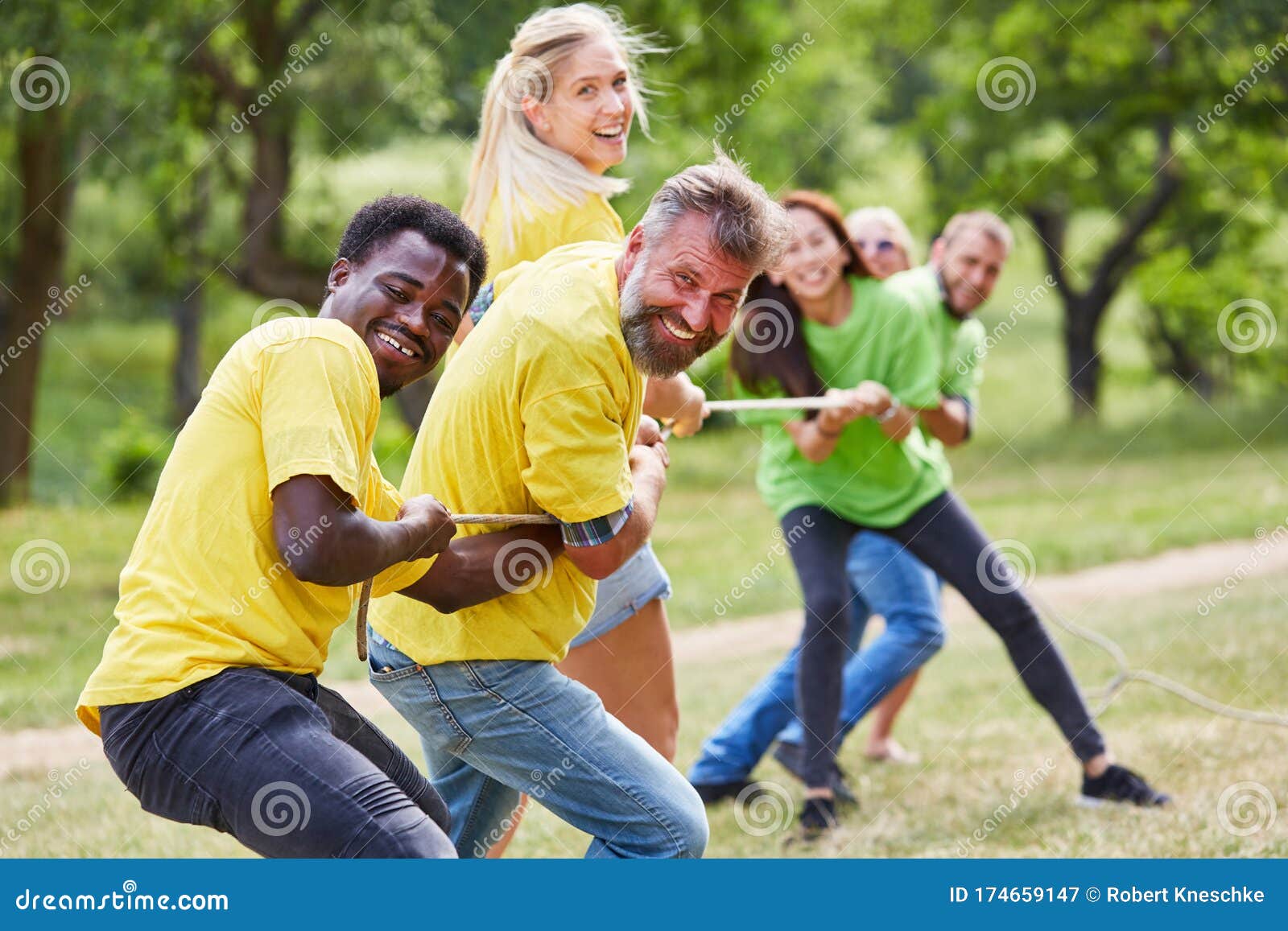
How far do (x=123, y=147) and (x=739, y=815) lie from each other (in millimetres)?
10036

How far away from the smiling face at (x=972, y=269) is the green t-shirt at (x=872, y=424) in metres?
0.39

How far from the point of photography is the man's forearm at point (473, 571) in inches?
108

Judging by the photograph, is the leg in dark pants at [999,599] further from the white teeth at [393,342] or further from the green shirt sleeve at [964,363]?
the white teeth at [393,342]

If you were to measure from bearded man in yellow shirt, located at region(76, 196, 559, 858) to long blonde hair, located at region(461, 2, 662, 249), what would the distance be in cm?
126

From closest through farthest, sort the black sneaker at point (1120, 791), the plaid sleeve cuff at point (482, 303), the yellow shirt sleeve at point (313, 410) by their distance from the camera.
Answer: the yellow shirt sleeve at point (313, 410), the plaid sleeve cuff at point (482, 303), the black sneaker at point (1120, 791)

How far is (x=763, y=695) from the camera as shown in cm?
546

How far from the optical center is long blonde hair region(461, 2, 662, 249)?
3674 millimetres

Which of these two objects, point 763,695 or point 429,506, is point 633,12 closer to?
point 763,695

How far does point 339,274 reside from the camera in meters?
2.78

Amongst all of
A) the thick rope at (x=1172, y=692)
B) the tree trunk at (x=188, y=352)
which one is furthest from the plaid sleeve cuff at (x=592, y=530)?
the tree trunk at (x=188, y=352)

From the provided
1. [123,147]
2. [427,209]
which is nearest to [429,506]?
[427,209]

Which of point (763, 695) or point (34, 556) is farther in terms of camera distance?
point (34, 556)

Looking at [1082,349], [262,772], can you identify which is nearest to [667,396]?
[262,772]
